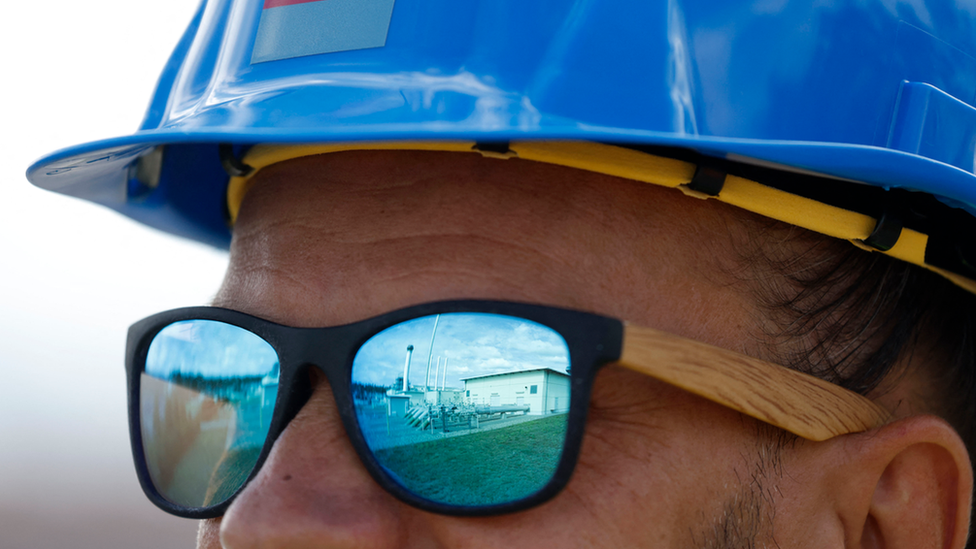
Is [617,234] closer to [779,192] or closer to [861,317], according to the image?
[779,192]

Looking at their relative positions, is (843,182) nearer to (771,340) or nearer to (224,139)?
(771,340)

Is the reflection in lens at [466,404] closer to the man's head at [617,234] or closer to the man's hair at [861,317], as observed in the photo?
the man's head at [617,234]

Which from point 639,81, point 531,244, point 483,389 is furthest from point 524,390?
point 639,81

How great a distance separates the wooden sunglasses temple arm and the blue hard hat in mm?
280

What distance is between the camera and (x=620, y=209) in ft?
3.72

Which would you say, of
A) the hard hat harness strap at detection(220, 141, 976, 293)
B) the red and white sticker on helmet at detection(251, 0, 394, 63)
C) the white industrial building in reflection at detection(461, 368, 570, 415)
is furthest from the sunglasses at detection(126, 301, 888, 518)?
the red and white sticker on helmet at detection(251, 0, 394, 63)

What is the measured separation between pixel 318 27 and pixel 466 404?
0.62 meters

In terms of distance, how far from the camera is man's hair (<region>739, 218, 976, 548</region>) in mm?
1194

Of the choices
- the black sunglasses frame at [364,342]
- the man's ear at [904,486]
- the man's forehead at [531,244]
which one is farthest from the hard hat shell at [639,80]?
the man's ear at [904,486]

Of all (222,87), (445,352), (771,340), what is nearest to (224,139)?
(222,87)

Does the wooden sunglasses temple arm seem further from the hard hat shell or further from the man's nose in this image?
the man's nose

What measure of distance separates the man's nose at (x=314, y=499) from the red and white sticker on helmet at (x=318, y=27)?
54 centimetres

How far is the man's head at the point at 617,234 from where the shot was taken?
1.02m

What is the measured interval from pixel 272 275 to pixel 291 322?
0.37 ft
